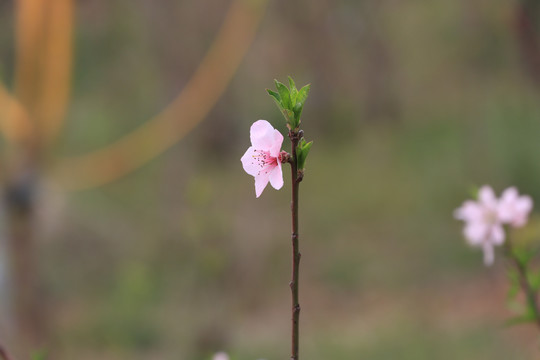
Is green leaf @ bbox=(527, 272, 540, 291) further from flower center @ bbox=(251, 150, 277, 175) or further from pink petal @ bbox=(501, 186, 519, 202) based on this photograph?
flower center @ bbox=(251, 150, 277, 175)

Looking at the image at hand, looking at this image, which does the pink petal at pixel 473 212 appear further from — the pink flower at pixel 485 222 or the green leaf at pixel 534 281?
the green leaf at pixel 534 281

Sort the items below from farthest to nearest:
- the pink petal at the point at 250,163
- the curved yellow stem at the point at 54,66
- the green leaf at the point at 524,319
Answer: the curved yellow stem at the point at 54,66 < the green leaf at the point at 524,319 < the pink petal at the point at 250,163

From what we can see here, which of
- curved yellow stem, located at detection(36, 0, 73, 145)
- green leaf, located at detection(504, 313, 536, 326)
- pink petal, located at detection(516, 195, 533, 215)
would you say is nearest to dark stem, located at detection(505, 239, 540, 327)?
green leaf, located at detection(504, 313, 536, 326)

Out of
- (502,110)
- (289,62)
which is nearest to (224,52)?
(289,62)

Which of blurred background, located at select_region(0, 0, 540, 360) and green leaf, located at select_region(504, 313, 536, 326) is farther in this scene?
blurred background, located at select_region(0, 0, 540, 360)

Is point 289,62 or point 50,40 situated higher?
point 289,62

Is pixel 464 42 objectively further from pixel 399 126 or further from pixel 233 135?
pixel 233 135

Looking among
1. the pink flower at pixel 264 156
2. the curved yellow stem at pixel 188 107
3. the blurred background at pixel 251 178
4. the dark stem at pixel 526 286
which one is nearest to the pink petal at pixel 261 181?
the pink flower at pixel 264 156

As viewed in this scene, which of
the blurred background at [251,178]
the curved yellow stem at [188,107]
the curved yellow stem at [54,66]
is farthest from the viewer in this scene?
the curved yellow stem at [188,107]
